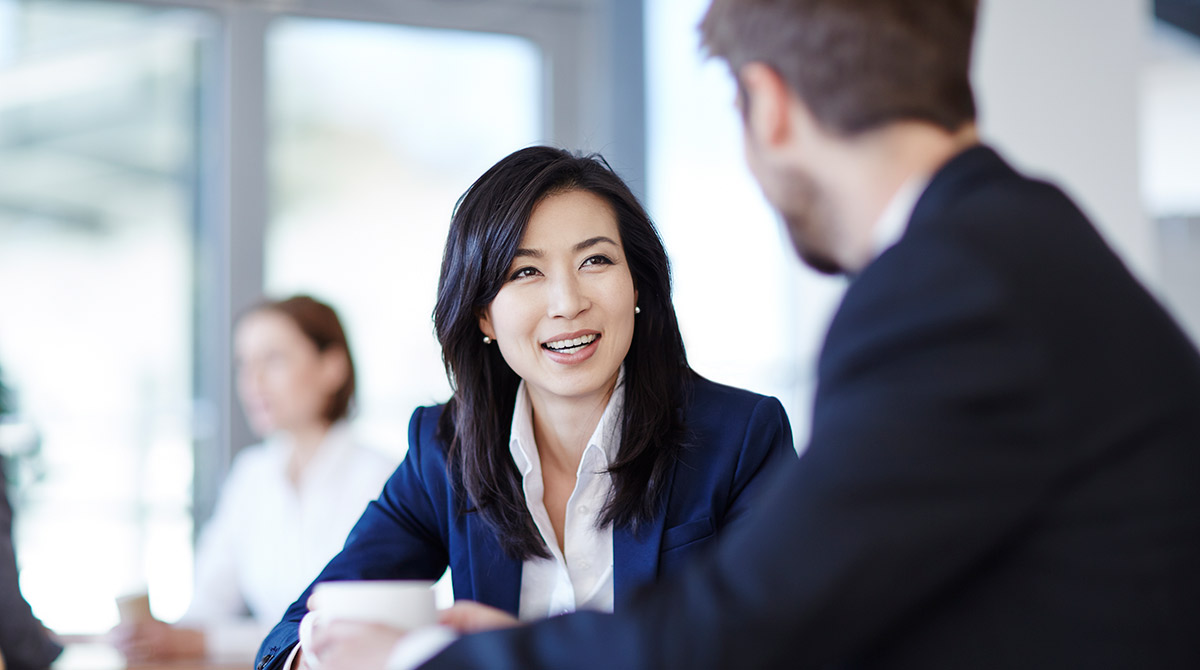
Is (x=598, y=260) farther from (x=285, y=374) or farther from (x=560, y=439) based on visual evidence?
(x=285, y=374)

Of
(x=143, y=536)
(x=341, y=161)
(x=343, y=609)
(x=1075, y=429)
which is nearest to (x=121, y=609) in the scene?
(x=343, y=609)

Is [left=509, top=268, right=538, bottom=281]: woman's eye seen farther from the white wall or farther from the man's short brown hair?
the white wall

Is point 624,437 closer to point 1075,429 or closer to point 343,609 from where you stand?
point 343,609

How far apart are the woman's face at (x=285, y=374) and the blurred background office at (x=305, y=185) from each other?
1.16 metres

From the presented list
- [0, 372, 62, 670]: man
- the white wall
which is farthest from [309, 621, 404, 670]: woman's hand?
the white wall

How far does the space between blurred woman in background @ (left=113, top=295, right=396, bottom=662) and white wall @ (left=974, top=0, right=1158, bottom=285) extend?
223cm

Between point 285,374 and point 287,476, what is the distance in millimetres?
292

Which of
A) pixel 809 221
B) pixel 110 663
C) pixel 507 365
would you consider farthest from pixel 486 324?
pixel 110 663

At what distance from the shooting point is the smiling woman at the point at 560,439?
5.15 feet

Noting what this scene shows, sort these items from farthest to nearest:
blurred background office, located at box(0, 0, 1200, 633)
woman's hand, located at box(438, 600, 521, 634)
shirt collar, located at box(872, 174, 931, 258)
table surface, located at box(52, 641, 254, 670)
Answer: blurred background office, located at box(0, 0, 1200, 633), table surface, located at box(52, 641, 254, 670), woman's hand, located at box(438, 600, 521, 634), shirt collar, located at box(872, 174, 931, 258)

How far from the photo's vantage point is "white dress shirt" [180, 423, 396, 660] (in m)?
2.87

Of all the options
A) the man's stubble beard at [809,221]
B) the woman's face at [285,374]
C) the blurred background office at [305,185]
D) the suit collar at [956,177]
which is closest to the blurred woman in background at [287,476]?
the woman's face at [285,374]

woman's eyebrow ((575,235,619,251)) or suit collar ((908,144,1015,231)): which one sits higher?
woman's eyebrow ((575,235,619,251))

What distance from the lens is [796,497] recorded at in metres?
0.76
